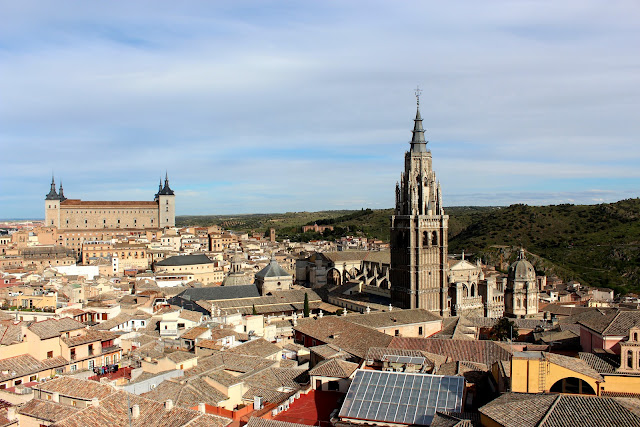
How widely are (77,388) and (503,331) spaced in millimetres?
22110

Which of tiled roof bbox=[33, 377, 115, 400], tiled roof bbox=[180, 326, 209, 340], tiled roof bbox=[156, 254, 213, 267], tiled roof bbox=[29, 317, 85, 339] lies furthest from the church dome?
tiled roof bbox=[156, 254, 213, 267]

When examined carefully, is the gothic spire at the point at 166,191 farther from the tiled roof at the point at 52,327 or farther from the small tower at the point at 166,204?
the tiled roof at the point at 52,327

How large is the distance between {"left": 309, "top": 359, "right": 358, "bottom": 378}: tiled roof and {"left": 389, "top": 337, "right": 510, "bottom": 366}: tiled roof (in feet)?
16.7

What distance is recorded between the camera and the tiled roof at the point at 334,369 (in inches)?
685

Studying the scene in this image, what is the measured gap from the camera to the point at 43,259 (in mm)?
69625

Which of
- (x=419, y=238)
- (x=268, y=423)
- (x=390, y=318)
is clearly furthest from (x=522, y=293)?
(x=268, y=423)

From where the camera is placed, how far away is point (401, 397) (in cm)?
1462

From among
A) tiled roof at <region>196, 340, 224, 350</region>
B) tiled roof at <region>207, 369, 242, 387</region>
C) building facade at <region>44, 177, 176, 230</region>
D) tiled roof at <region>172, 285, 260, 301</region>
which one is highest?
building facade at <region>44, 177, 176, 230</region>

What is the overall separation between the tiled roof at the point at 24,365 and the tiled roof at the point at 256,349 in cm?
629

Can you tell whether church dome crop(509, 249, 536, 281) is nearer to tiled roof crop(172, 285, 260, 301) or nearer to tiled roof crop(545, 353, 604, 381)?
tiled roof crop(172, 285, 260, 301)

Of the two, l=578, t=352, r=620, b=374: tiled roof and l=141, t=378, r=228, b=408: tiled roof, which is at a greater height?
l=578, t=352, r=620, b=374: tiled roof

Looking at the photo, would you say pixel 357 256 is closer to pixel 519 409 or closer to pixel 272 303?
pixel 272 303

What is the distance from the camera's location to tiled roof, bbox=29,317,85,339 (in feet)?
69.5

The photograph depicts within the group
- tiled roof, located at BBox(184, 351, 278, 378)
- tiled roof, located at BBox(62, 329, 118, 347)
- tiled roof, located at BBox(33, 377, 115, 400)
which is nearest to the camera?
tiled roof, located at BBox(33, 377, 115, 400)
